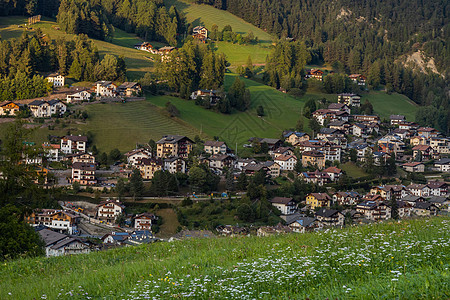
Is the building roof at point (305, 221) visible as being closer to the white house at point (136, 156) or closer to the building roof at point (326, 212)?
the building roof at point (326, 212)

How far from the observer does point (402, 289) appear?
18.0 ft

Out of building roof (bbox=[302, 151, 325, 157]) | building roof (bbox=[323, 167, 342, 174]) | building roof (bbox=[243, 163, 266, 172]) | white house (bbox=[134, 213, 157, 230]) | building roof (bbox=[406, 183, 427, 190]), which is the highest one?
building roof (bbox=[302, 151, 325, 157])

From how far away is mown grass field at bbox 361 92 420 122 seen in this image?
78.7 m

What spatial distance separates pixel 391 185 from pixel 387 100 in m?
37.9

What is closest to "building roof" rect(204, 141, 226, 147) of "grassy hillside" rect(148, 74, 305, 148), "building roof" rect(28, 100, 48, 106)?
"grassy hillside" rect(148, 74, 305, 148)

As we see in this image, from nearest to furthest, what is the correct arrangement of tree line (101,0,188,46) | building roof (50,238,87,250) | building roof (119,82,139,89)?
building roof (50,238,87,250) → building roof (119,82,139,89) → tree line (101,0,188,46)

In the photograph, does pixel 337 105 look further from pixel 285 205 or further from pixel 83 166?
pixel 83 166

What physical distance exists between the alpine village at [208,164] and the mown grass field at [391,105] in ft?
1.38

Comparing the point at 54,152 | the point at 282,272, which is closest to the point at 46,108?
the point at 54,152

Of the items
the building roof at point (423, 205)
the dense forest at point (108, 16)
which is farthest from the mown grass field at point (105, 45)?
the building roof at point (423, 205)

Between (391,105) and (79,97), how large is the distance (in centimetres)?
4818

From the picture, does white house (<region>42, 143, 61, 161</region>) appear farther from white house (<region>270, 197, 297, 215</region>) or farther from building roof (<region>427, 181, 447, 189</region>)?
building roof (<region>427, 181, 447, 189</region>)

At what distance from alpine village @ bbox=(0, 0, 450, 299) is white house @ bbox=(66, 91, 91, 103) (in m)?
0.46

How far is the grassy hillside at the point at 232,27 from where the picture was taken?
98000mm
